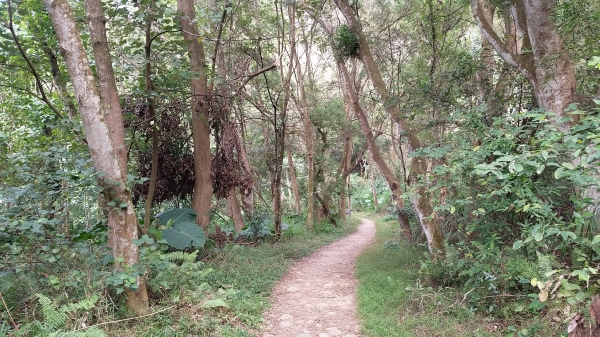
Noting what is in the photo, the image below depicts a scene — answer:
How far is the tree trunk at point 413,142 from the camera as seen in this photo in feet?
18.4

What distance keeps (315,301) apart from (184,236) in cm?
247

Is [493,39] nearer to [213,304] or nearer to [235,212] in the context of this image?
[213,304]

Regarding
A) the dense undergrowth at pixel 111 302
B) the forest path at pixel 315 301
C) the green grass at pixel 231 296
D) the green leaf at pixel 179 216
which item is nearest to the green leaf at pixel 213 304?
the dense undergrowth at pixel 111 302

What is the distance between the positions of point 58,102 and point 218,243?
4197 millimetres

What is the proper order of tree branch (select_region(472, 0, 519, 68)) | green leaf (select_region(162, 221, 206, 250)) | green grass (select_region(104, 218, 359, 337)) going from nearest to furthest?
green grass (select_region(104, 218, 359, 337)), tree branch (select_region(472, 0, 519, 68)), green leaf (select_region(162, 221, 206, 250))

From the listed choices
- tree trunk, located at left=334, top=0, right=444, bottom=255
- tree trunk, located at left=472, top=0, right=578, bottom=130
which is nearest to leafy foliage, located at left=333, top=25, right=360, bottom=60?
tree trunk, located at left=334, top=0, right=444, bottom=255

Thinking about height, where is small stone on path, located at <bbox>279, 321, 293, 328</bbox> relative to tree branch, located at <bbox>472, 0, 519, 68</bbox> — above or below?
below

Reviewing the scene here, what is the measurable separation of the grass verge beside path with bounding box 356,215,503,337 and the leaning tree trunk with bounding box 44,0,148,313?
8.94 ft

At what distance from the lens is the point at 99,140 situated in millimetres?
3514

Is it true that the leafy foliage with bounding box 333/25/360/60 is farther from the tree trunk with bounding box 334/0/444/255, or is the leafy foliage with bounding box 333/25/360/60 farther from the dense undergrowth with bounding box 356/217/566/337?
the dense undergrowth with bounding box 356/217/566/337

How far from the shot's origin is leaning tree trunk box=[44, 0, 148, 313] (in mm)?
3453

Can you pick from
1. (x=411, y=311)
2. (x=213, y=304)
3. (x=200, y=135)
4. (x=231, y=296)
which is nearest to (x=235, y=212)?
(x=200, y=135)

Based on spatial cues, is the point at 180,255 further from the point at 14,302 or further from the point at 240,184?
the point at 240,184

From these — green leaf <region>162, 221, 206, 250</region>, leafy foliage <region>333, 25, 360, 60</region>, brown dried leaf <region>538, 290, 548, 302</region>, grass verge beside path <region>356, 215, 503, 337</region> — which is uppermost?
leafy foliage <region>333, 25, 360, 60</region>
